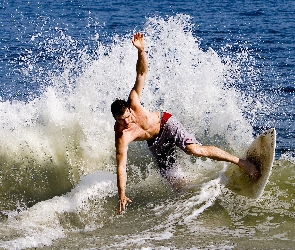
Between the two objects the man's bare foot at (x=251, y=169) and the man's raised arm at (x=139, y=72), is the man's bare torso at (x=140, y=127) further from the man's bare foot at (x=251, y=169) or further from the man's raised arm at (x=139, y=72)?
the man's bare foot at (x=251, y=169)

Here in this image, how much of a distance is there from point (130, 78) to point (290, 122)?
363 centimetres

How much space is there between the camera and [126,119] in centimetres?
809

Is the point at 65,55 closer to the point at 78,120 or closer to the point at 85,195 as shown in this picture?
the point at 78,120

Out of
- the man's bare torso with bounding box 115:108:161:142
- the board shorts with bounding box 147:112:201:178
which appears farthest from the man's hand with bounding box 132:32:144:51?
the board shorts with bounding box 147:112:201:178

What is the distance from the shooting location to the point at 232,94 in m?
11.7

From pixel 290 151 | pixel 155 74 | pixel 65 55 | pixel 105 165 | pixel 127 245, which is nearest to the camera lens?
pixel 127 245

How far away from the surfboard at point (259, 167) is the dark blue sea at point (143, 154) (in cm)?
13

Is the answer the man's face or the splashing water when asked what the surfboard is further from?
the man's face

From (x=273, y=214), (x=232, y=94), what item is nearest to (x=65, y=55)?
(x=232, y=94)

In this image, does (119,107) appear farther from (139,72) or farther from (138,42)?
(138,42)

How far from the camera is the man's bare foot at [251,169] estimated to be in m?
8.78

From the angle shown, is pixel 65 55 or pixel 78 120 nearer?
pixel 78 120

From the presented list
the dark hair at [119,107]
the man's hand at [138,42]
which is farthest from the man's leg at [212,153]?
the man's hand at [138,42]

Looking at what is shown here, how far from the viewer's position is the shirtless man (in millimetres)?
8156
